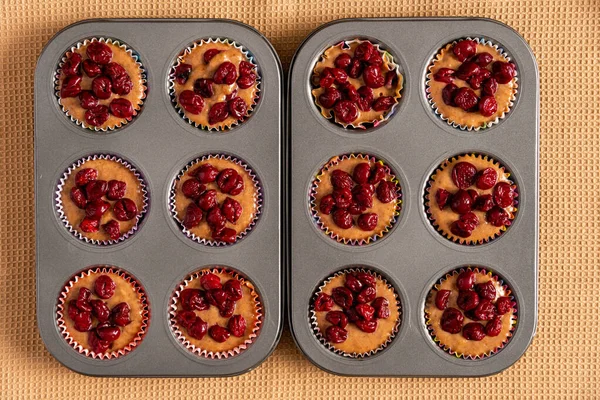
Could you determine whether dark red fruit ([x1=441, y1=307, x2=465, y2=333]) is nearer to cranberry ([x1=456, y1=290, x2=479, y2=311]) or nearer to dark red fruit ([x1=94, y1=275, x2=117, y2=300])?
cranberry ([x1=456, y1=290, x2=479, y2=311])

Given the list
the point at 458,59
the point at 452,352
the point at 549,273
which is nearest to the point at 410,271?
the point at 452,352

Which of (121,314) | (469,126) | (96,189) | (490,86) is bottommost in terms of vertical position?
(121,314)

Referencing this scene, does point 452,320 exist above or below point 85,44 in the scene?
below

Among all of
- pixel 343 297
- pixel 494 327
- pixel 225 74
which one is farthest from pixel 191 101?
pixel 494 327

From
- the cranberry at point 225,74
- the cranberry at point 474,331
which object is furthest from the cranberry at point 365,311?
the cranberry at point 225,74

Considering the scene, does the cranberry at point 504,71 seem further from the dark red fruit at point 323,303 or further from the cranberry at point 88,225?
the cranberry at point 88,225

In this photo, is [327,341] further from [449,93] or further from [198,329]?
[449,93]
